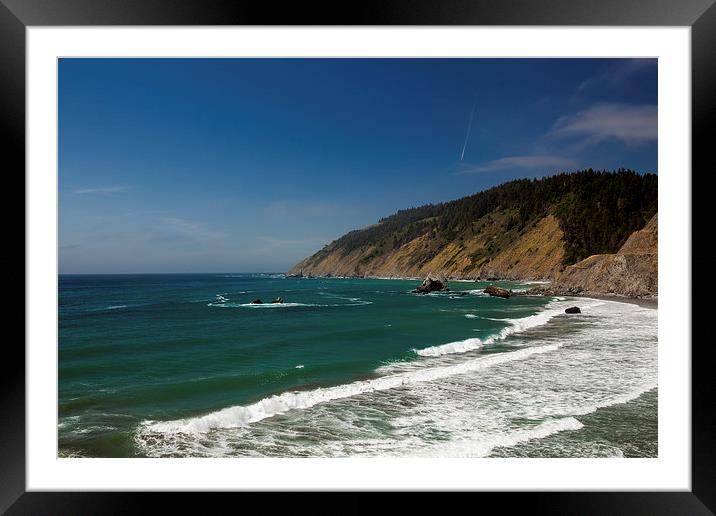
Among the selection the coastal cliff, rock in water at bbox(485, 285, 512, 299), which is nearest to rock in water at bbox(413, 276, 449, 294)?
rock in water at bbox(485, 285, 512, 299)

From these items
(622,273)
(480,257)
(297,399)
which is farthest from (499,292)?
(480,257)

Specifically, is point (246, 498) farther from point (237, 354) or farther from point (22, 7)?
point (237, 354)

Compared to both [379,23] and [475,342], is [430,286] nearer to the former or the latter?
[475,342]

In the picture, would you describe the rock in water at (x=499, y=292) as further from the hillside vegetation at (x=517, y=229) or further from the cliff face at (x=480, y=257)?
the hillside vegetation at (x=517, y=229)

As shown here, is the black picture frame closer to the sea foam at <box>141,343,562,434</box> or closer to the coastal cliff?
the sea foam at <box>141,343,562,434</box>

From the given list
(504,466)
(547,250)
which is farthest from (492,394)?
(547,250)
